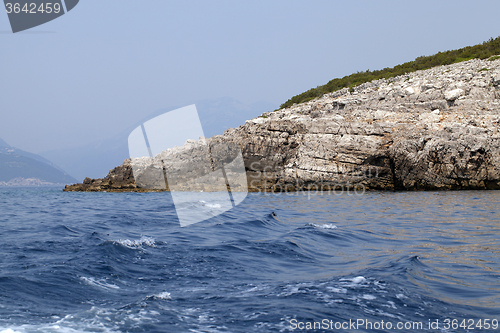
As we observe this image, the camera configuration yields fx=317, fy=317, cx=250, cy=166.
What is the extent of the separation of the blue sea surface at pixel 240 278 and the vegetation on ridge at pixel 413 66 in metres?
45.1

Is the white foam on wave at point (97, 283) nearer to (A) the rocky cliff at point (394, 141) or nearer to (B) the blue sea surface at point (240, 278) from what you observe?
(B) the blue sea surface at point (240, 278)

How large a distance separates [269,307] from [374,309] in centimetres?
147

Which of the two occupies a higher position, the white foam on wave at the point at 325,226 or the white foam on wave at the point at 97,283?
the white foam on wave at the point at 97,283

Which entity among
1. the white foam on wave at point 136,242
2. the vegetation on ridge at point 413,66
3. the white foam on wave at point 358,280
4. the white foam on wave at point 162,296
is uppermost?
the vegetation on ridge at point 413,66

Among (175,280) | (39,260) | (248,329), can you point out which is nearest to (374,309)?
(248,329)

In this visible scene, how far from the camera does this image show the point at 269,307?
4465 mm

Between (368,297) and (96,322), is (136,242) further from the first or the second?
(368,297)

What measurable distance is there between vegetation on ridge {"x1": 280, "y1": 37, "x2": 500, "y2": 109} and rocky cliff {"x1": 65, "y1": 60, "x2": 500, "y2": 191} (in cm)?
875

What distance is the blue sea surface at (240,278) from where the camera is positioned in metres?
4.14

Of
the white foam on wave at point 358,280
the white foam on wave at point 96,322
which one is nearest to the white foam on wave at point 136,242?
the white foam on wave at point 96,322

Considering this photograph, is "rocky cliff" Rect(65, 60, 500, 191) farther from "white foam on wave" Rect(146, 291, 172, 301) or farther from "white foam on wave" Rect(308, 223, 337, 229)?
"white foam on wave" Rect(146, 291, 172, 301)

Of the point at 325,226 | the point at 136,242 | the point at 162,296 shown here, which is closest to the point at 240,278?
the point at 162,296

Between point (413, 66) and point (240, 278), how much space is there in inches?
2229

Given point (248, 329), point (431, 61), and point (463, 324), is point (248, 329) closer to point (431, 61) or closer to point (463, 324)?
point (463, 324)
